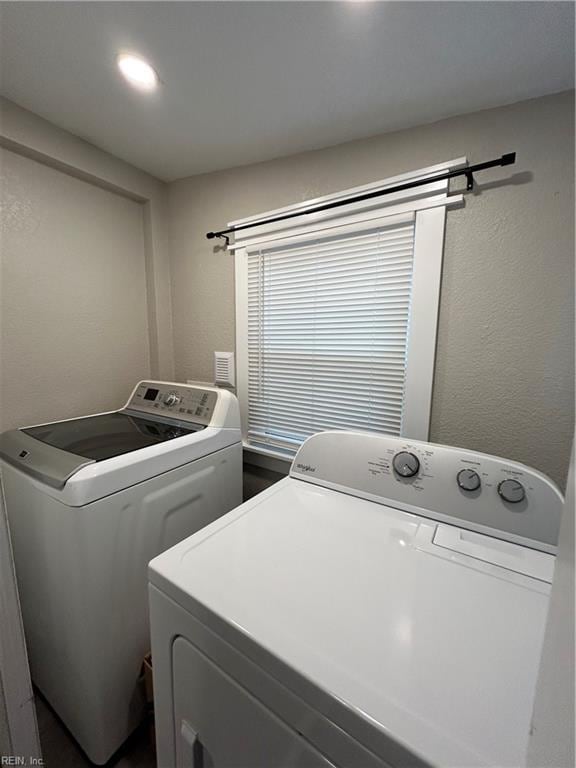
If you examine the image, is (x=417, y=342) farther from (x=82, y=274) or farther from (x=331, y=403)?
(x=82, y=274)

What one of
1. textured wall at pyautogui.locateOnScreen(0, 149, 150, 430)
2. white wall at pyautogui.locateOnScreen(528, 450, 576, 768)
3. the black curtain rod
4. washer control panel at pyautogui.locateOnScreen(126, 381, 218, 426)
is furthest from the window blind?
white wall at pyautogui.locateOnScreen(528, 450, 576, 768)

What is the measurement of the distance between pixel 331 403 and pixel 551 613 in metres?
1.11

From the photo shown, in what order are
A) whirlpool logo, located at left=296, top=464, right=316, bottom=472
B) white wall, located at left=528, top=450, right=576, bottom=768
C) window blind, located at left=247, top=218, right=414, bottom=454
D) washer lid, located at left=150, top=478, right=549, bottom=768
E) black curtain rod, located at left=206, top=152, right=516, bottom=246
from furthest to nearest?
1. window blind, located at left=247, top=218, right=414, bottom=454
2. whirlpool logo, located at left=296, top=464, right=316, bottom=472
3. black curtain rod, located at left=206, top=152, right=516, bottom=246
4. washer lid, located at left=150, top=478, right=549, bottom=768
5. white wall, located at left=528, top=450, right=576, bottom=768

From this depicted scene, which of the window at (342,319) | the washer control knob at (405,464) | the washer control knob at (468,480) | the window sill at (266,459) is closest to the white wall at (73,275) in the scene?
the window at (342,319)

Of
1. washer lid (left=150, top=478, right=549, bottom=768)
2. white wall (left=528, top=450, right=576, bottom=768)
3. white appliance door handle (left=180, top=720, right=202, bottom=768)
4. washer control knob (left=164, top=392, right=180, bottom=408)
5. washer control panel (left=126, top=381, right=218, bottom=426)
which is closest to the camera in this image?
white wall (left=528, top=450, right=576, bottom=768)

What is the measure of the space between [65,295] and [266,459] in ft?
→ 4.32

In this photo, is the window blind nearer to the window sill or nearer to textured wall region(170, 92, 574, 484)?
the window sill

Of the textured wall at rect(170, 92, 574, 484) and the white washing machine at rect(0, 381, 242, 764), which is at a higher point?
the textured wall at rect(170, 92, 574, 484)

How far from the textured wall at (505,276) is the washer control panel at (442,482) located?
342 millimetres

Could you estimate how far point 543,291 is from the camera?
107 cm

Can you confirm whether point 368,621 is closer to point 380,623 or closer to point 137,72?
point 380,623

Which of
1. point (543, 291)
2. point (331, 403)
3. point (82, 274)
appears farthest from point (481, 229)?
point (82, 274)

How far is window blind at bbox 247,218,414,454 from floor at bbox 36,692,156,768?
1.22m

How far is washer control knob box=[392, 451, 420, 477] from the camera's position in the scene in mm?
964
